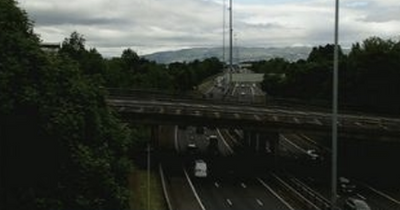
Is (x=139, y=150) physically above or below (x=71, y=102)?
below

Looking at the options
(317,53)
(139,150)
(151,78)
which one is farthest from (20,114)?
(317,53)

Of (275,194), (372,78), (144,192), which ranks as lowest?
(275,194)

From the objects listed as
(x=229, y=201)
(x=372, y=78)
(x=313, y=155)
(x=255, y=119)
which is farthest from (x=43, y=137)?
(x=372, y=78)

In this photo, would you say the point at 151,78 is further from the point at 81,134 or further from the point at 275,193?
the point at 81,134

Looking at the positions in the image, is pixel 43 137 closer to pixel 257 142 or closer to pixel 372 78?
pixel 372 78

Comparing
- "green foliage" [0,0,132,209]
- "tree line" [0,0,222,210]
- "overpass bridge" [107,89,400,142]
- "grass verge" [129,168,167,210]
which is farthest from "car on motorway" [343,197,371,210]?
"green foliage" [0,0,132,209]

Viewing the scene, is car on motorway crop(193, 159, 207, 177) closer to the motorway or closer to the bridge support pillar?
the motorway
